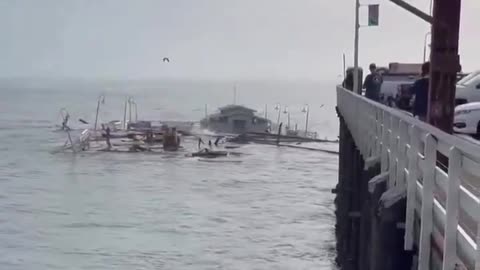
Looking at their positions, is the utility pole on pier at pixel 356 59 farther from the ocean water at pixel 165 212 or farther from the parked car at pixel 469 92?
the parked car at pixel 469 92

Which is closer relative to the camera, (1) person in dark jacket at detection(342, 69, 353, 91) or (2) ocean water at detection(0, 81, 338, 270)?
(2) ocean water at detection(0, 81, 338, 270)

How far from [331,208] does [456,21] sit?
1128 inches

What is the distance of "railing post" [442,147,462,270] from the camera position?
6301 mm

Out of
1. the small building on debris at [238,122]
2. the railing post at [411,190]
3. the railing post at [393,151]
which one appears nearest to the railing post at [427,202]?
the railing post at [411,190]

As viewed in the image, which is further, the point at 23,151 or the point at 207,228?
the point at 23,151

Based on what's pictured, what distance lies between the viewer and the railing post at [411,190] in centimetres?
839

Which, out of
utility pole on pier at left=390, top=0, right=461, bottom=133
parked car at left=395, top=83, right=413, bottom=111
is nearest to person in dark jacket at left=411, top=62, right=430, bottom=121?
utility pole on pier at left=390, top=0, right=461, bottom=133

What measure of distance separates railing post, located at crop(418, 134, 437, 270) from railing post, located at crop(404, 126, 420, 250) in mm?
681

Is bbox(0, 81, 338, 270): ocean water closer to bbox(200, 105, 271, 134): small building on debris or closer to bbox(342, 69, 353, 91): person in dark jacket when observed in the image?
bbox(342, 69, 353, 91): person in dark jacket

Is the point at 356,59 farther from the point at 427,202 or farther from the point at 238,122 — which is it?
the point at 238,122

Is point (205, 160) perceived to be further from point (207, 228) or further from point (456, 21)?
point (456, 21)

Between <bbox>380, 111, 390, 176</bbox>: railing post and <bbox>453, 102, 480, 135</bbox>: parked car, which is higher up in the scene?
<bbox>380, 111, 390, 176</bbox>: railing post

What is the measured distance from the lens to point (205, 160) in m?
66.1

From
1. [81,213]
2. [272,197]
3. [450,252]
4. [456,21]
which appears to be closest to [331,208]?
[272,197]
